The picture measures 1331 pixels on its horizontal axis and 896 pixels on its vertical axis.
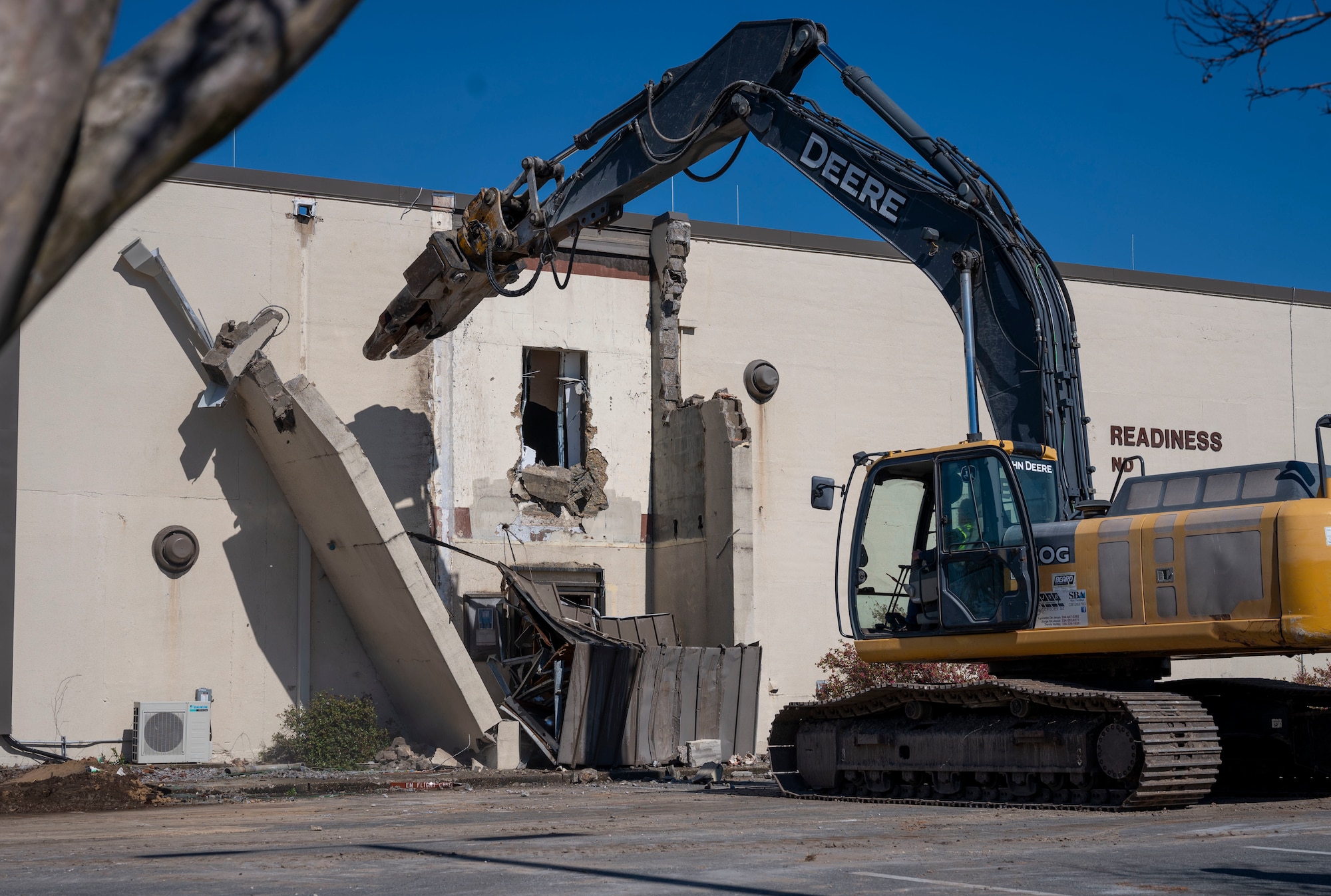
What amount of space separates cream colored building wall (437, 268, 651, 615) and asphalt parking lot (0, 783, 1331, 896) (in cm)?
788

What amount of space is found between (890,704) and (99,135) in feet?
34.5

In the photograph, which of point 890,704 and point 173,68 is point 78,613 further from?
point 173,68

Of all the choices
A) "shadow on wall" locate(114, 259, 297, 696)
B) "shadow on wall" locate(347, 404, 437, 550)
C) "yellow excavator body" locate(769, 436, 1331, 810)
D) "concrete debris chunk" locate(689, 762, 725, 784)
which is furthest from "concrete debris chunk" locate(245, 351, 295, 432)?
"yellow excavator body" locate(769, 436, 1331, 810)

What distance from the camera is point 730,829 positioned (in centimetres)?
920

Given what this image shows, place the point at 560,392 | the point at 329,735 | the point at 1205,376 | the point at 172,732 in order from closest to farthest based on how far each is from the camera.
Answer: the point at 172,732, the point at 329,735, the point at 560,392, the point at 1205,376

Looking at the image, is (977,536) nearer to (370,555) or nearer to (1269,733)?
(1269,733)

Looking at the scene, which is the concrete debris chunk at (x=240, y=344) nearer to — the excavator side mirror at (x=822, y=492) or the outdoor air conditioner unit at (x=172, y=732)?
the outdoor air conditioner unit at (x=172, y=732)

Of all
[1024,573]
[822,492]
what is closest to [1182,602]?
[1024,573]

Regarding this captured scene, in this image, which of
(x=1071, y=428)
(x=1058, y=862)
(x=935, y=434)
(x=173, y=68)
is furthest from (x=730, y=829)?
(x=935, y=434)

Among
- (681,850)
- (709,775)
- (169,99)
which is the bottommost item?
(709,775)

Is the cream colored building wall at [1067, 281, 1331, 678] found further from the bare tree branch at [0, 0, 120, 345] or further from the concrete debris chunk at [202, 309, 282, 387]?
the bare tree branch at [0, 0, 120, 345]

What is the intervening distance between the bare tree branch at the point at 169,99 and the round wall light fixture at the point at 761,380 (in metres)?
19.1

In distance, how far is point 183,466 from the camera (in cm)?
1806

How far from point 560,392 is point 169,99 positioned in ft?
60.7
